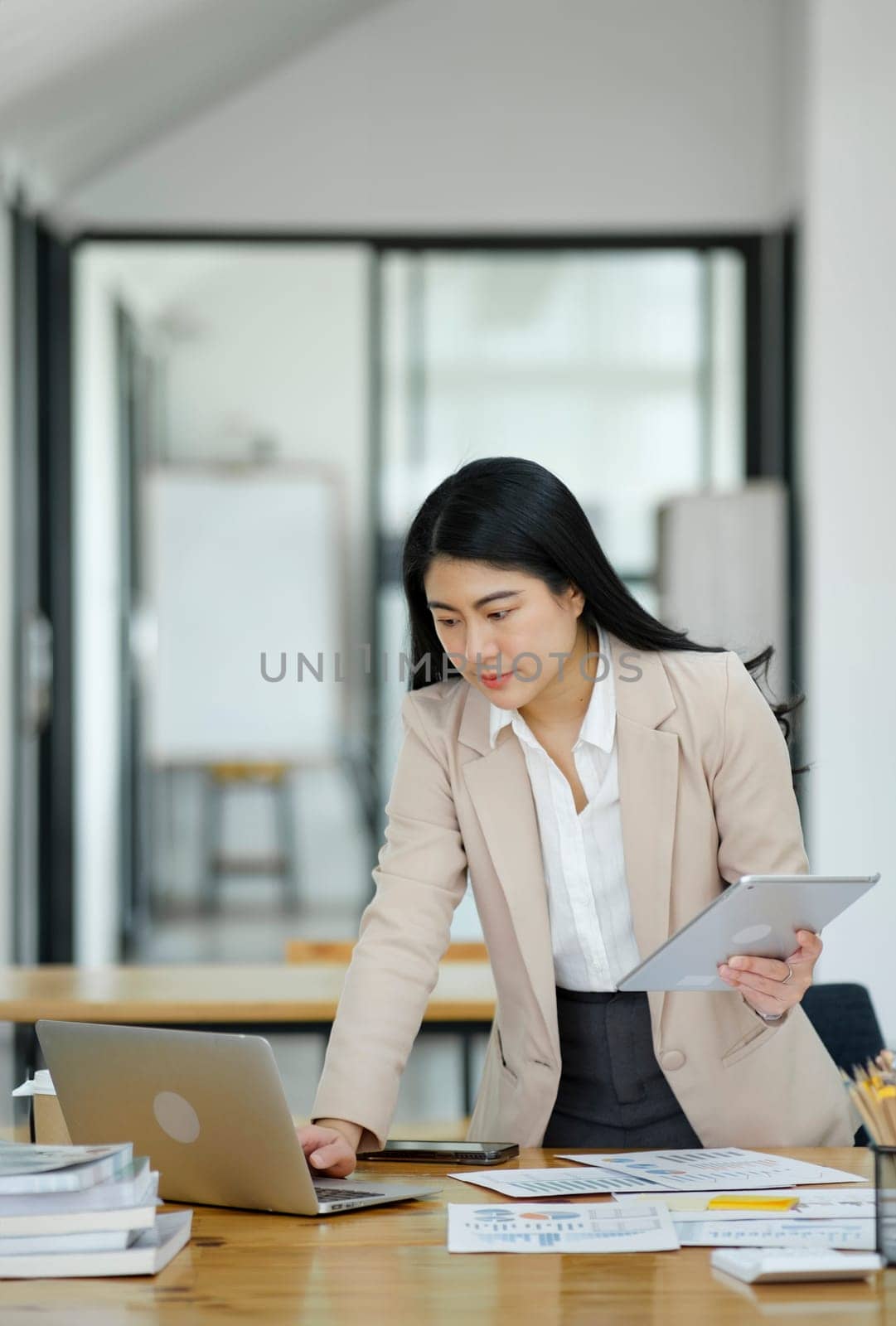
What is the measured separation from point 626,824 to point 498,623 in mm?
291

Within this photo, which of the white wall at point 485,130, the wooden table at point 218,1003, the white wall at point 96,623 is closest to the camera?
the wooden table at point 218,1003

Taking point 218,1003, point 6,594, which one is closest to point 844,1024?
point 218,1003

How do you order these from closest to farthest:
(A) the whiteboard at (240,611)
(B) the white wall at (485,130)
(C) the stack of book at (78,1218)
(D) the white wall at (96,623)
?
(C) the stack of book at (78,1218), (B) the white wall at (485,130), (D) the white wall at (96,623), (A) the whiteboard at (240,611)

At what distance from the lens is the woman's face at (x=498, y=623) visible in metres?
1.90

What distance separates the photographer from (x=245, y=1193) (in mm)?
1587

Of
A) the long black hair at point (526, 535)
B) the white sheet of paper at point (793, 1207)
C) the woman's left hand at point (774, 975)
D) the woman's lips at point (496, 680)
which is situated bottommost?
the white sheet of paper at point (793, 1207)

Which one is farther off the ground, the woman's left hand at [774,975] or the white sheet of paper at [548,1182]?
the woman's left hand at [774,975]

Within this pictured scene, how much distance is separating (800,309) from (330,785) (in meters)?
3.49

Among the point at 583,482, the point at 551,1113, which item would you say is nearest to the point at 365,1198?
the point at 551,1113

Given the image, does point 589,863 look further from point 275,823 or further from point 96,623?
point 275,823

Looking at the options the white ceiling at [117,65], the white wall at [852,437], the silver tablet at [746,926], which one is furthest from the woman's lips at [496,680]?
the white wall at [852,437]

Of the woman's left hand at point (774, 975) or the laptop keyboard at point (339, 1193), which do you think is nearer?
the laptop keyboard at point (339, 1193)

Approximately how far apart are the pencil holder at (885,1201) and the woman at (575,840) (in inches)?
20.4

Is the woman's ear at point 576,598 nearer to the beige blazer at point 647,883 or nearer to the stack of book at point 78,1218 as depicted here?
the beige blazer at point 647,883
